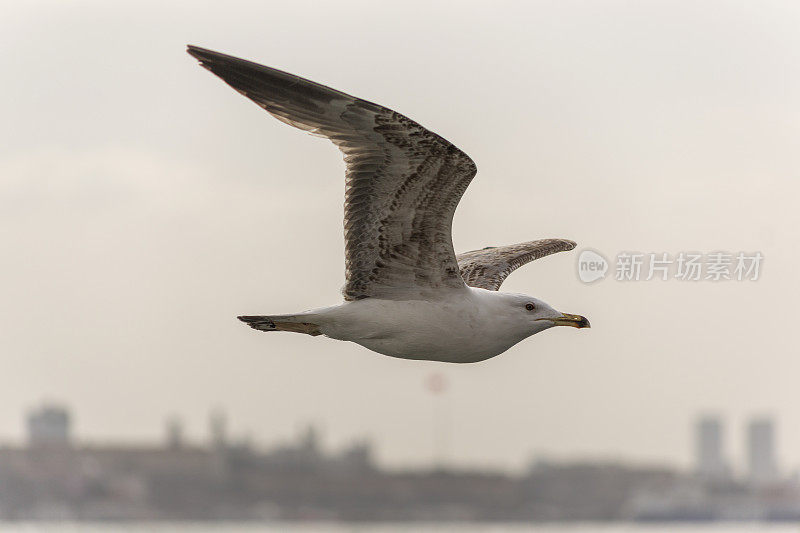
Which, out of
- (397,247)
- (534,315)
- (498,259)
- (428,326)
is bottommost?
(428,326)

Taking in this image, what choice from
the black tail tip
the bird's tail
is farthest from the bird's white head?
the black tail tip

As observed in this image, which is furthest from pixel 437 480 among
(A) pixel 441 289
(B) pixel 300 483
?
(A) pixel 441 289

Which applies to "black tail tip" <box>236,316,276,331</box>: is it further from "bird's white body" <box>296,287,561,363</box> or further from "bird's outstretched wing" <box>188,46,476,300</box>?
"bird's outstretched wing" <box>188,46,476,300</box>

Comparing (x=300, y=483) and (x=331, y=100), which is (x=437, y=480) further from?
(x=331, y=100)

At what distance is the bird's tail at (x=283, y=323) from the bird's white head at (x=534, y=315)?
56.7 inches

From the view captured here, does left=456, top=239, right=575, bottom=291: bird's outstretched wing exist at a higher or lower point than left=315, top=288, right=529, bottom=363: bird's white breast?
higher

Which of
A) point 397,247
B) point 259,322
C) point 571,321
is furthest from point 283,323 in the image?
point 571,321

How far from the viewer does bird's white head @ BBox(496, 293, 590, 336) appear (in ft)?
39.8

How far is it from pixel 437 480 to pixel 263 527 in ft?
72.0

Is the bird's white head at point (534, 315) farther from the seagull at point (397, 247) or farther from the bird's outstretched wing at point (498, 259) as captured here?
the bird's outstretched wing at point (498, 259)

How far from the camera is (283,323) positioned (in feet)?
39.4

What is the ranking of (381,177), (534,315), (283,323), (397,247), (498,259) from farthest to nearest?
(498,259)
(534,315)
(283,323)
(397,247)
(381,177)

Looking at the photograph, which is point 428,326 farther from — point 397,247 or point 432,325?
point 397,247

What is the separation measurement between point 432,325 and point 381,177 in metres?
1.22
